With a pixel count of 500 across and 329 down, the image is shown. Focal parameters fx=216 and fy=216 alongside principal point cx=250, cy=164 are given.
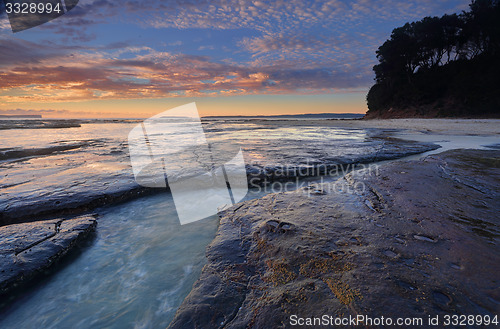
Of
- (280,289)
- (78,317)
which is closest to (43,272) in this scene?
(78,317)

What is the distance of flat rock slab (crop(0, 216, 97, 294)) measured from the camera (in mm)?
2004

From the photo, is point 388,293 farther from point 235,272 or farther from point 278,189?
point 278,189

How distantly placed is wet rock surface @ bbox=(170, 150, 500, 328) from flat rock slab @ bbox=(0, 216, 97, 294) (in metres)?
1.67

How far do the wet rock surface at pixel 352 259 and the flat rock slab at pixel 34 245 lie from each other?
1669mm

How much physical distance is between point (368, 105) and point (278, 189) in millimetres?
44080

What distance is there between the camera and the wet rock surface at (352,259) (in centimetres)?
130

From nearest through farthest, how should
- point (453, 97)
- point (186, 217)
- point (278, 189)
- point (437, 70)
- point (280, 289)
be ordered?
1. point (280, 289)
2. point (186, 217)
3. point (278, 189)
4. point (453, 97)
5. point (437, 70)

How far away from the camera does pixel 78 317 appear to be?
175 cm
